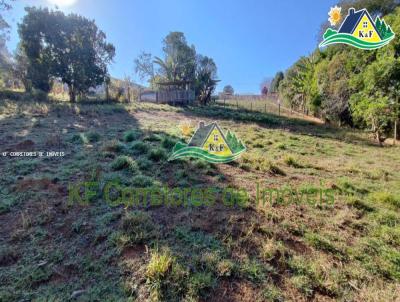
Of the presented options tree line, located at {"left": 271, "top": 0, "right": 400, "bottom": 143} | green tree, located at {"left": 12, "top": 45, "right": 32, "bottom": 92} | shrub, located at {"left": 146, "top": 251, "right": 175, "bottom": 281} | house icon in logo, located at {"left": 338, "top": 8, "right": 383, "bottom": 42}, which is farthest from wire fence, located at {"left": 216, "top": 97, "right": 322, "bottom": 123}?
shrub, located at {"left": 146, "top": 251, "right": 175, "bottom": 281}

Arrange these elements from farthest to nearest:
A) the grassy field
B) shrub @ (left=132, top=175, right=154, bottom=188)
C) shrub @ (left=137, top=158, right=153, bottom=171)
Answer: shrub @ (left=137, top=158, right=153, bottom=171), shrub @ (left=132, top=175, right=154, bottom=188), the grassy field

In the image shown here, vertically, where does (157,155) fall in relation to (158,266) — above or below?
above

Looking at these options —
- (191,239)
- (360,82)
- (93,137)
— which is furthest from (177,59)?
(191,239)

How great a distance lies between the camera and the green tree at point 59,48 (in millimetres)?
15000

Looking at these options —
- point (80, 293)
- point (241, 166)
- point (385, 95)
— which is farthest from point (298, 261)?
point (385, 95)

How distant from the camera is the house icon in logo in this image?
329 inches

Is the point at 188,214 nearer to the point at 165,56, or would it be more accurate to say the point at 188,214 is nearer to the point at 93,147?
the point at 93,147

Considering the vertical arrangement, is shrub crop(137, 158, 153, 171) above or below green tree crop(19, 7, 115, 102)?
below

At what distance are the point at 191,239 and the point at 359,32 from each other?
9947 millimetres

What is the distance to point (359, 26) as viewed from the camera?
27.3 ft

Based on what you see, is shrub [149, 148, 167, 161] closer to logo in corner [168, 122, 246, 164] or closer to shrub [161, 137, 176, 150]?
logo in corner [168, 122, 246, 164]

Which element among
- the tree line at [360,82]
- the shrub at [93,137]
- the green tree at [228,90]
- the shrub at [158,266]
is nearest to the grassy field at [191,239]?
the shrub at [158,266]

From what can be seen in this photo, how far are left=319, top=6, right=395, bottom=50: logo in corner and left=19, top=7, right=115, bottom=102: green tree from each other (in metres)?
14.8

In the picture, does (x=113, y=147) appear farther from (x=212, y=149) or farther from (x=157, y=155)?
(x=212, y=149)
